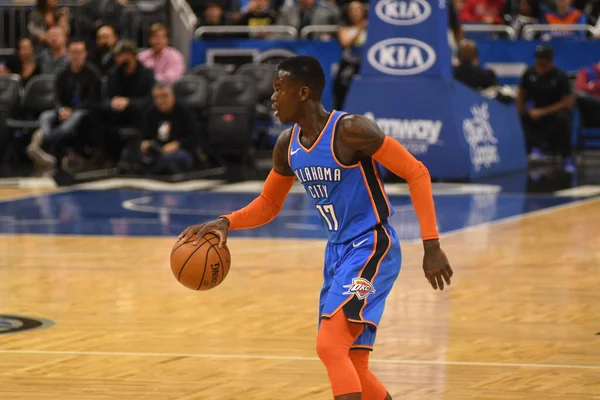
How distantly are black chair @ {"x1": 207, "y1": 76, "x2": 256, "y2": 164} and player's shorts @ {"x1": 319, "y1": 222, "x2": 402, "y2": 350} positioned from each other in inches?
515

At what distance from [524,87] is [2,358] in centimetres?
1248

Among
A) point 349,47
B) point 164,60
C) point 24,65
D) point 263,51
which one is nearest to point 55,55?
point 24,65

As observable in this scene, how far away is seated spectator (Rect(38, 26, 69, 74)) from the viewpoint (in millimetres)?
19406

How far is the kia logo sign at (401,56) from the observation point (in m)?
15.8

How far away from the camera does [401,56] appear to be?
1588 cm

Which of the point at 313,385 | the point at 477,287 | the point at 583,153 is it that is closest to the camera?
the point at 313,385

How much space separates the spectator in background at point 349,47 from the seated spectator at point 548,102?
2.42 m

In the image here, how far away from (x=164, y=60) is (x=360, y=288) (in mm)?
14291

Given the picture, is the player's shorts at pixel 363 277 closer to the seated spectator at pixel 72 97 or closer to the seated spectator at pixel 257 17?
the seated spectator at pixel 72 97

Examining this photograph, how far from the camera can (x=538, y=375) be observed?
6434mm

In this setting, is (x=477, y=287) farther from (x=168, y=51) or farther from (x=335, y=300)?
(x=168, y=51)

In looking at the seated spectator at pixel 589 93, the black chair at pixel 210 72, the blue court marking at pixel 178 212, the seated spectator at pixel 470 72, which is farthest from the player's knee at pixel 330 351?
the black chair at pixel 210 72

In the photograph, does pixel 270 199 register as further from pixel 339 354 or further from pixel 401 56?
pixel 401 56

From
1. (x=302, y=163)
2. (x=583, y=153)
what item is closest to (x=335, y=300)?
(x=302, y=163)
